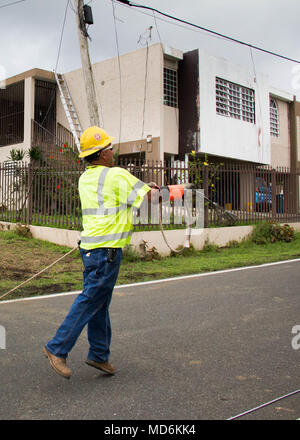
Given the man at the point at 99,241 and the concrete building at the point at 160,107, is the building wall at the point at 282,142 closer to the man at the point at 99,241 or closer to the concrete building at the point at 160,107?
the concrete building at the point at 160,107

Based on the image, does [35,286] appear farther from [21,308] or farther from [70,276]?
[21,308]

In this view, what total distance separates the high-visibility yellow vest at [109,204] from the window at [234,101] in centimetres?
1601

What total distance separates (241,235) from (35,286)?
7.28 metres

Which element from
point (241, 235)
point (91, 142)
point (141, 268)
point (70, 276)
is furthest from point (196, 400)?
point (241, 235)

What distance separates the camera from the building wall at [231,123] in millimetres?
18062

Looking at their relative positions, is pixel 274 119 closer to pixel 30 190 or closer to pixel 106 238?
pixel 30 190

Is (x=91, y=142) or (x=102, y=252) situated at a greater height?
(x=91, y=142)

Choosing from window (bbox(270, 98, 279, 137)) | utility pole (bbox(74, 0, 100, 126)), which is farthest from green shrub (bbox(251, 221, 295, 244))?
window (bbox(270, 98, 279, 137))

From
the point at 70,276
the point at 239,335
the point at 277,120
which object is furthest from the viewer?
the point at 277,120

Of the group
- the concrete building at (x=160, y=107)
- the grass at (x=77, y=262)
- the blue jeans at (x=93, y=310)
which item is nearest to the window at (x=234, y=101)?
the concrete building at (x=160, y=107)

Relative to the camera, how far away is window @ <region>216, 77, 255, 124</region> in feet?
62.7

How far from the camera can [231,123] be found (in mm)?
19469

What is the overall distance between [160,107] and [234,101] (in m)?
4.38

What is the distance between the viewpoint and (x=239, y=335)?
4777 millimetres
